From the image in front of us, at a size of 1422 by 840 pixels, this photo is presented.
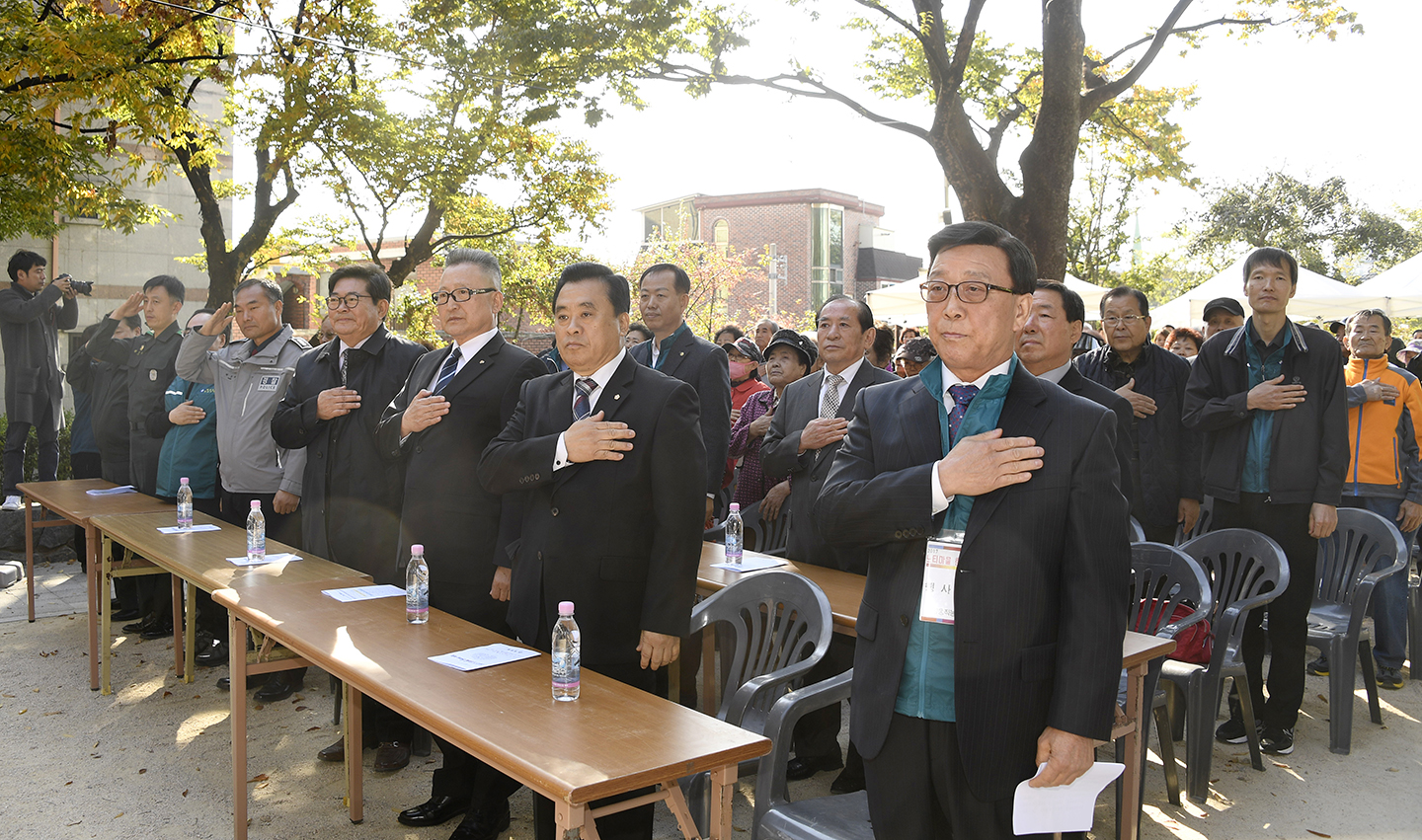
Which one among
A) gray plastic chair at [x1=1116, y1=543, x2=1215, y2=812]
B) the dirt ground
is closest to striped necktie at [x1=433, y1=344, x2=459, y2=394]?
the dirt ground

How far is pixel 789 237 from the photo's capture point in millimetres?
39562

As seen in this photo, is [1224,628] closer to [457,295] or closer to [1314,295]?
[457,295]

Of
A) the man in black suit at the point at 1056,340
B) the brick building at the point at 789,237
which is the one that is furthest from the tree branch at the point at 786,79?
the brick building at the point at 789,237

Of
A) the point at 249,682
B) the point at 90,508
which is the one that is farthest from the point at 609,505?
the point at 90,508

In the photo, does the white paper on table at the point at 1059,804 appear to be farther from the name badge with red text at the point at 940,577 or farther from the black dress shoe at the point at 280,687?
the black dress shoe at the point at 280,687

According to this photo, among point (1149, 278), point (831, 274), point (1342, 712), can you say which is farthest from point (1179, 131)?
point (831, 274)

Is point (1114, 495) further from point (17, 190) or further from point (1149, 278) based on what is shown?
point (1149, 278)

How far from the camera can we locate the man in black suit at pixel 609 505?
9.00 feet

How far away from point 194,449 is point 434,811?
3.29 m

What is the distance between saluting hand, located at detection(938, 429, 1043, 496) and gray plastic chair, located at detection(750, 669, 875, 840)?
762 millimetres

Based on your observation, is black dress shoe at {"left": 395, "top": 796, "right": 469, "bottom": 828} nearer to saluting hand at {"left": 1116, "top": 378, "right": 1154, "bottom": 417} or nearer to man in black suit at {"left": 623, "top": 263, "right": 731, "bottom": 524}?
man in black suit at {"left": 623, "top": 263, "right": 731, "bottom": 524}

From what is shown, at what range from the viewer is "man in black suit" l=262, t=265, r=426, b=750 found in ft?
13.7

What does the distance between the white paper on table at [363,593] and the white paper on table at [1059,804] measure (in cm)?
241

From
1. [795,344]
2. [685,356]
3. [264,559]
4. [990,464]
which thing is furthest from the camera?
[795,344]
